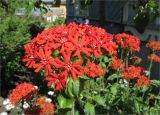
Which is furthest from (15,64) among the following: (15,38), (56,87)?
(56,87)

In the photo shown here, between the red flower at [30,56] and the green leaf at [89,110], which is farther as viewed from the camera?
the green leaf at [89,110]

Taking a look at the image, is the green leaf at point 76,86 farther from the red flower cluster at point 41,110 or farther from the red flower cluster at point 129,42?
the red flower cluster at point 129,42

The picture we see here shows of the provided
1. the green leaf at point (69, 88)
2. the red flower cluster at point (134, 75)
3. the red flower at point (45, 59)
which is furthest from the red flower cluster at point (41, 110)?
the red flower cluster at point (134, 75)

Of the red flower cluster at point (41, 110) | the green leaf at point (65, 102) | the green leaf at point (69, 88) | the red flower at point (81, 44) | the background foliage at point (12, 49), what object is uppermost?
the red flower at point (81, 44)

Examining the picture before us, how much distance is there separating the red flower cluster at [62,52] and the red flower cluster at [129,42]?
4.31 feet

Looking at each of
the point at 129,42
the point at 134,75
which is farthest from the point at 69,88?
the point at 129,42

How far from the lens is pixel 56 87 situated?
319 cm

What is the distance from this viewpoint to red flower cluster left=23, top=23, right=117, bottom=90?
3121mm

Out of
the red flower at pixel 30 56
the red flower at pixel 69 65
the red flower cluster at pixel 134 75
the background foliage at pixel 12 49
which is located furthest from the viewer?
the background foliage at pixel 12 49

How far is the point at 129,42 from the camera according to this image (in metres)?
4.71

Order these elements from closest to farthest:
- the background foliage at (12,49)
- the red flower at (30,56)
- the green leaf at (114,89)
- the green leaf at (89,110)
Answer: the red flower at (30,56) < the green leaf at (89,110) < the green leaf at (114,89) < the background foliage at (12,49)

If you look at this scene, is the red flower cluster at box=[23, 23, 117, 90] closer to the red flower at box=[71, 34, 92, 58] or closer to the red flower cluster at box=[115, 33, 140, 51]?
the red flower at box=[71, 34, 92, 58]

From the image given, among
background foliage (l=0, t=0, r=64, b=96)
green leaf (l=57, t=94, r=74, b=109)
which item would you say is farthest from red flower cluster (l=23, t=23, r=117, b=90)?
background foliage (l=0, t=0, r=64, b=96)

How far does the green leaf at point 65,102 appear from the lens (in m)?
3.31
